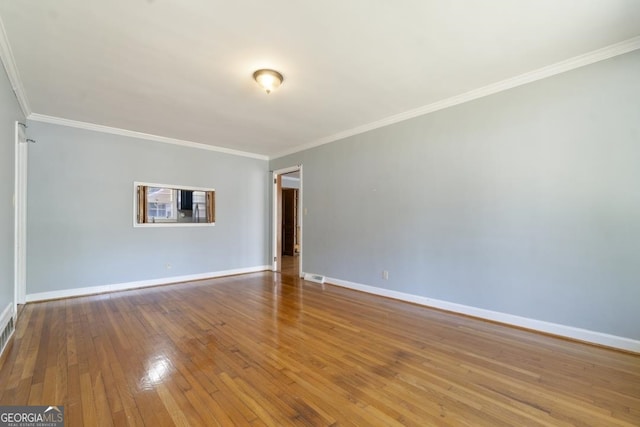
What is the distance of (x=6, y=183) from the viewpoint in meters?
2.79

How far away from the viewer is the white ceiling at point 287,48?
6.69 feet

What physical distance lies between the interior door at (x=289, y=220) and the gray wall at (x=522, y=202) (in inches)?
164

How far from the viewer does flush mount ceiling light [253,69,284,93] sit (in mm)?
2809

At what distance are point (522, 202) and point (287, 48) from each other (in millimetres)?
2854

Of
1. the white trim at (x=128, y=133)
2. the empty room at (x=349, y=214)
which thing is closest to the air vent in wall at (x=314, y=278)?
the empty room at (x=349, y=214)

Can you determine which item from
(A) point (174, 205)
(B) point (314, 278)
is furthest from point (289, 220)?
(A) point (174, 205)

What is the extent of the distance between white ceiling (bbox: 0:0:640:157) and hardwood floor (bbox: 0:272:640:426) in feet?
8.72

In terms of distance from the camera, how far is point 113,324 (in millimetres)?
3117

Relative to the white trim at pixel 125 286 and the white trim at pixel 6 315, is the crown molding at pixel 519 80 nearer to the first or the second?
the white trim at pixel 125 286

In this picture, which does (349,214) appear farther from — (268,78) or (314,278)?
(268,78)

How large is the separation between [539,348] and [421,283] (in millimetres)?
1438

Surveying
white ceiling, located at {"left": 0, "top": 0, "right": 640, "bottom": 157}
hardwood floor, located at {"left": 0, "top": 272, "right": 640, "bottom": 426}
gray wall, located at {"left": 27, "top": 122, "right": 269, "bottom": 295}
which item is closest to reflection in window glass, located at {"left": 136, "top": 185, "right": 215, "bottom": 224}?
gray wall, located at {"left": 27, "top": 122, "right": 269, "bottom": 295}

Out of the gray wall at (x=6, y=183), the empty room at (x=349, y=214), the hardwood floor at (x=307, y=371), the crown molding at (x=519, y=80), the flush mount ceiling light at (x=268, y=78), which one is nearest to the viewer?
the hardwood floor at (x=307, y=371)

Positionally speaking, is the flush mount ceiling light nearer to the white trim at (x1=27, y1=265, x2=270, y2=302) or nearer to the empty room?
the empty room
